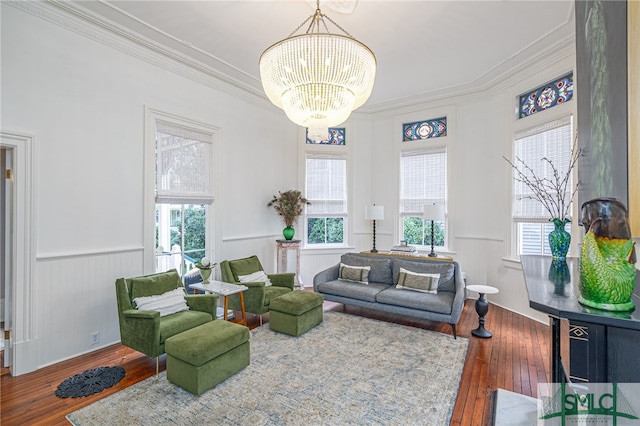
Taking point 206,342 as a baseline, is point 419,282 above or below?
above

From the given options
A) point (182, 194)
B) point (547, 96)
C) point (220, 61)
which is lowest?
point (182, 194)

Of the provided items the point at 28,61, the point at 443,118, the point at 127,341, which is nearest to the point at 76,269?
the point at 127,341

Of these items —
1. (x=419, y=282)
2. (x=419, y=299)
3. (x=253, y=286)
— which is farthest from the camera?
(x=419, y=282)

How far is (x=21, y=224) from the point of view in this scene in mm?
2785

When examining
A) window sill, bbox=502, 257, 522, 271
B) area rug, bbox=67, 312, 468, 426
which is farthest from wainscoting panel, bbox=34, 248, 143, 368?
window sill, bbox=502, 257, 522, 271

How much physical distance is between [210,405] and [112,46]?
4.03 meters

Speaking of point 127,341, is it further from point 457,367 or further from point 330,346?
point 457,367

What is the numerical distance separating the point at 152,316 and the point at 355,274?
2892mm

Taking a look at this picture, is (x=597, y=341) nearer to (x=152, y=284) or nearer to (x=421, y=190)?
(x=152, y=284)

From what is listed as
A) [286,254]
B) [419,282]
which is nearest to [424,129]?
[419,282]

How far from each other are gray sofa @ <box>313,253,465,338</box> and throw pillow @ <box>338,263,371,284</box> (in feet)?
0.25

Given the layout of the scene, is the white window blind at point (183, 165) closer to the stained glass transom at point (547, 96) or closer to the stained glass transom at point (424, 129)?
the stained glass transom at point (424, 129)

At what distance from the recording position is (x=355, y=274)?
4.67 meters

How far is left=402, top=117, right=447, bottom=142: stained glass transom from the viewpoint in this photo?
572cm
